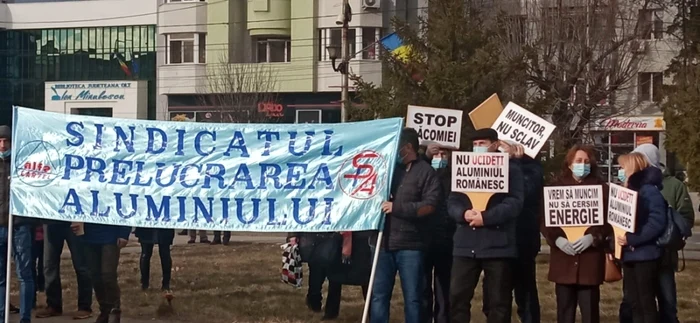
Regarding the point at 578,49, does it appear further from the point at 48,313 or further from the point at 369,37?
the point at 369,37

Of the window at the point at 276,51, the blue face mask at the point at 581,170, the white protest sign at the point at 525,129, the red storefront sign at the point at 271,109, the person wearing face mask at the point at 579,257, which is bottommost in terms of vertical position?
the person wearing face mask at the point at 579,257

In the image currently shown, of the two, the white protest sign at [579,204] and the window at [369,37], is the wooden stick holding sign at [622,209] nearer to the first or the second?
the white protest sign at [579,204]

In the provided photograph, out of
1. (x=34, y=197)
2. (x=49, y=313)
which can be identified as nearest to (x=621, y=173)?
(x=34, y=197)

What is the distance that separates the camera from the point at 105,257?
431 inches

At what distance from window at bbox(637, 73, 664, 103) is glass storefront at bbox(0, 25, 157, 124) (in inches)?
1194

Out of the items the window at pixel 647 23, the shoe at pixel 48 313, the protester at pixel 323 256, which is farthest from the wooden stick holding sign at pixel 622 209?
the window at pixel 647 23

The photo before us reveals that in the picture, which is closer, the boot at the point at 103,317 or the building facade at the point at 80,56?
the boot at the point at 103,317

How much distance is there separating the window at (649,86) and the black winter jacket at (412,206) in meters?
22.8

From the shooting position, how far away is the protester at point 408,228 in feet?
31.9

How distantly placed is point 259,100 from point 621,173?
1650 inches

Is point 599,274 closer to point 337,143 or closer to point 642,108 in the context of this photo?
point 337,143

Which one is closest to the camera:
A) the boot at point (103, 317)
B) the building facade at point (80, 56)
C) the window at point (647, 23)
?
the boot at point (103, 317)

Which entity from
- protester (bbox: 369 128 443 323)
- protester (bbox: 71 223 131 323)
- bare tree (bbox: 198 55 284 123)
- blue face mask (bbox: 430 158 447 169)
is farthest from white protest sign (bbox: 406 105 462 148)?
bare tree (bbox: 198 55 284 123)

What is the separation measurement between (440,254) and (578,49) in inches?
667
